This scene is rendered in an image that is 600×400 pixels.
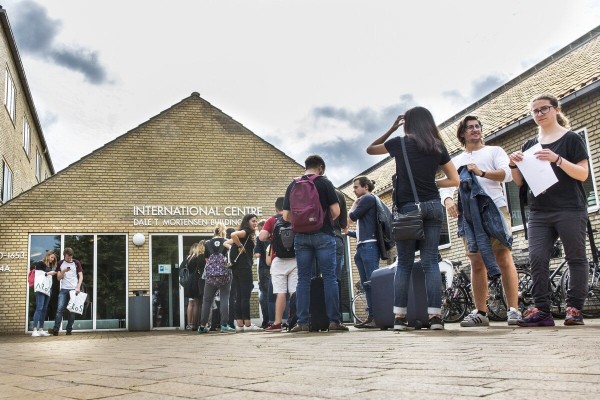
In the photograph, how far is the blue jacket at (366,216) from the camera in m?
7.20

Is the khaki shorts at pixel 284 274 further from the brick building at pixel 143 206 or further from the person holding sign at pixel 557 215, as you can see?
the brick building at pixel 143 206

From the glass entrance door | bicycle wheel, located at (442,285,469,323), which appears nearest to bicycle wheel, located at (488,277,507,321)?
bicycle wheel, located at (442,285,469,323)

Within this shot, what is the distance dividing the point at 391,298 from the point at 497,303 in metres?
2.58

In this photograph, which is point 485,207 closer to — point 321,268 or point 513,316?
point 513,316

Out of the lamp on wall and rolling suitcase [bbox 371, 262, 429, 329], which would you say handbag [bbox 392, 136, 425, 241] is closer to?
rolling suitcase [bbox 371, 262, 429, 329]

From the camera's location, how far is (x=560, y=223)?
503cm

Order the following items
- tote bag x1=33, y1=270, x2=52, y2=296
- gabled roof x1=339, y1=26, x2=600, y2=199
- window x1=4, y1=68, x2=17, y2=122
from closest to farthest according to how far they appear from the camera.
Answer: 1. gabled roof x1=339, y1=26, x2=600, y2=199
2. tote bag x1=33, y1=270, x2=52, y2=296
3. window x1=4, y1=68, x2=17, y2=122

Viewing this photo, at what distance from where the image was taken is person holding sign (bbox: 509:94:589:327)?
5.00 metres

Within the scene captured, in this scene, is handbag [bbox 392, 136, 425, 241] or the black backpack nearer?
handbag [bbox 392, 136, 425, 241]

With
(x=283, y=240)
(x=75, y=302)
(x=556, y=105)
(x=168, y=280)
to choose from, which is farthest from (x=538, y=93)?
(x=75, y=302)

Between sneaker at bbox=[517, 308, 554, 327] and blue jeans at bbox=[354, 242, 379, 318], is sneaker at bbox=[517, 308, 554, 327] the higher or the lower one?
the lower one

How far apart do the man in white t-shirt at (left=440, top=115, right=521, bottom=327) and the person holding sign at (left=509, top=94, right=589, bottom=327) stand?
0.30 metres

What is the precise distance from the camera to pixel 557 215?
16.6 ft

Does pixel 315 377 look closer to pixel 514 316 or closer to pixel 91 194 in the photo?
pixel 514 316
